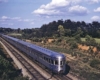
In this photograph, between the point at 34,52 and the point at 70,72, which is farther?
the point at 34,52

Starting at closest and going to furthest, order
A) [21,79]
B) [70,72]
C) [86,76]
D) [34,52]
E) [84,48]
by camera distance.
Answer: [21,79]
[86,76]
[70,72]
[34,52]
[84,48]

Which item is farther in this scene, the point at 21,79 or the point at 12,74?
the point at 12,74

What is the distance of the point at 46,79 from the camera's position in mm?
25969

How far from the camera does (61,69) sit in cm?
2577

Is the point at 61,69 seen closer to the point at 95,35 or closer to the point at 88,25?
the point at 95,35

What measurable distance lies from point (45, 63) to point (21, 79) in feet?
21.8

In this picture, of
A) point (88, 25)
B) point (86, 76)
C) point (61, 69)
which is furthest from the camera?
point (88, 25)

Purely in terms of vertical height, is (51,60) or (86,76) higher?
(51,60)

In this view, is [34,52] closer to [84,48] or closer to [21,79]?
[21,79]

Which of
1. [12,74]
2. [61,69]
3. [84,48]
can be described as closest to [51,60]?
[61,69]

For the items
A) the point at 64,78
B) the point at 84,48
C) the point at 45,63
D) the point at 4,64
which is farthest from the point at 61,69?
Answer: the point at 84,48

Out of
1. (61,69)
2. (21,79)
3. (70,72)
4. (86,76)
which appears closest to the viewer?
(21,79)

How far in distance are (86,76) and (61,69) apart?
3792 mm

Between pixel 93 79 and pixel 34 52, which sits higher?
pixel 34 52
